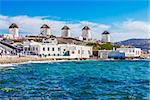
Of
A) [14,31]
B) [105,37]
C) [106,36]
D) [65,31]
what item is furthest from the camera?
[105,37]

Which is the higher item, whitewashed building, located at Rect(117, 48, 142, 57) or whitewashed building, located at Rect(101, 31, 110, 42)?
whitewashed building, located at Rect(101, 31, 110, 42)

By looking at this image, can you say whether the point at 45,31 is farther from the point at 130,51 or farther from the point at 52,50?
the point at 52,50

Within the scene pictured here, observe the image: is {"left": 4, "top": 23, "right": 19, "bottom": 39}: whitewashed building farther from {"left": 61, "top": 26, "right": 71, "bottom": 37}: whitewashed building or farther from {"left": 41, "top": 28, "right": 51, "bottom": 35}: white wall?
{"left": 61, "top": 26, "right": 71, "bottom": 37}: whitewashed building

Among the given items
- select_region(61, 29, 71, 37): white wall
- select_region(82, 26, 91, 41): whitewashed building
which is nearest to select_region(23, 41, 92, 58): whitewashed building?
select_region(61, 29, 71, 37): white wall

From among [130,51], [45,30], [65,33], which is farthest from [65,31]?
[130,51]

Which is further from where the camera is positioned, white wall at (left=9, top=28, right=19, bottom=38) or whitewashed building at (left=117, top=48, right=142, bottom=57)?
white wall at (left=9, top=28, right=19, bottom=38)

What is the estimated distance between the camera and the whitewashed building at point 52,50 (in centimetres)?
9188

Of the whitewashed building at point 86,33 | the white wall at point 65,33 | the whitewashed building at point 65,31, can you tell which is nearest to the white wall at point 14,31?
the whitewashed building at point 65,31

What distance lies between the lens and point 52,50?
94812mm

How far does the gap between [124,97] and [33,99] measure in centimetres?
453

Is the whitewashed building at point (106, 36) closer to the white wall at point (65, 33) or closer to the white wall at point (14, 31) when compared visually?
the white wall at point (65, 33)

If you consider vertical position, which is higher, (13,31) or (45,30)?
(45,30)

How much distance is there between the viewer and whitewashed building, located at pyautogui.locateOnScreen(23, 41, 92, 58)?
91.9m

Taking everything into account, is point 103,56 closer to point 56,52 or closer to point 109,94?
point 56,52
